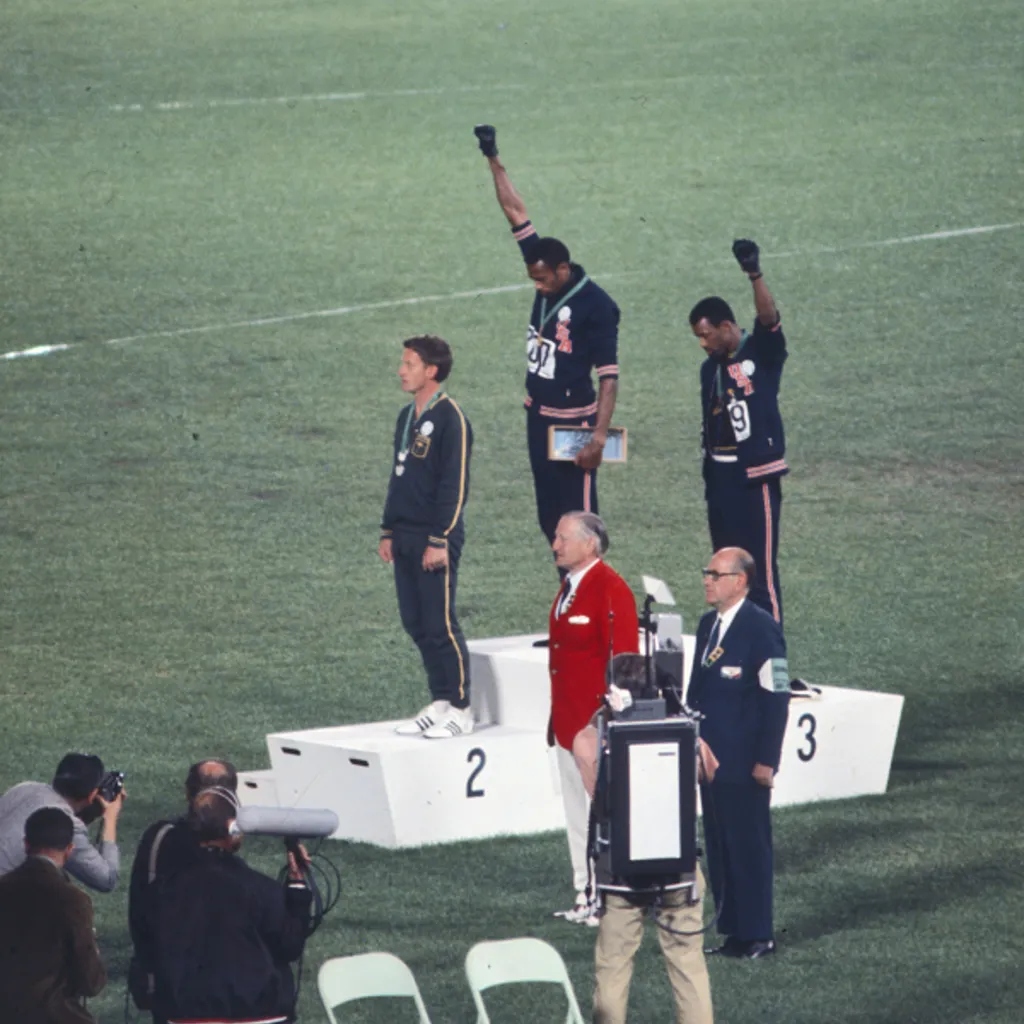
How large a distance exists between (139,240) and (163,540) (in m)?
8.11

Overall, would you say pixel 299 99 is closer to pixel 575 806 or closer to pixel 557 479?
pixel 557 479

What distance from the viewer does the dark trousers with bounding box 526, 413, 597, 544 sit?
13.1 meters

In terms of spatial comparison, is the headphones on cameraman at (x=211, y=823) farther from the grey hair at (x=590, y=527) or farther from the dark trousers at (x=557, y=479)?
the dark trousers at (x=557, y=479)

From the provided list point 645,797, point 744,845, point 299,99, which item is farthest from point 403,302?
point 645,797

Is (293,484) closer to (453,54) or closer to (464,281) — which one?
(464,281)

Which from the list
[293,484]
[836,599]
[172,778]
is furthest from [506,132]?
[172,778]

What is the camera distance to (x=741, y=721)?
10859 mm

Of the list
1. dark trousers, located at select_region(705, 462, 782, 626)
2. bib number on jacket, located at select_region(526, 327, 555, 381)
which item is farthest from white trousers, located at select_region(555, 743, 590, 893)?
bib number on jacket, located at select_region(526, 327, 555, 381)

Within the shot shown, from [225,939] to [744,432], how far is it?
4975 mm

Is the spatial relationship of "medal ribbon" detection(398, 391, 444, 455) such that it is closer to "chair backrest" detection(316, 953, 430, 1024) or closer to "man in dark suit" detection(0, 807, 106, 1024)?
"chair backrest" detection(316, 953, 430, 1024)

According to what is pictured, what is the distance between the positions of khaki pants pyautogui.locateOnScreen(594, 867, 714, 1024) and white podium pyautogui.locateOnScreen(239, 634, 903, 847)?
305 centimetres

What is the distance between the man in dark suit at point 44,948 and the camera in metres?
8.24

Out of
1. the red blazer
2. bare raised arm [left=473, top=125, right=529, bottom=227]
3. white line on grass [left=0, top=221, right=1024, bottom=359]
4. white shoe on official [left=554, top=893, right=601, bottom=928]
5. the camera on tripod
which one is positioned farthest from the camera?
white line on grass [left=0, top=221, right=1024, bottom=359]

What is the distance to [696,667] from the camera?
1096 cm
